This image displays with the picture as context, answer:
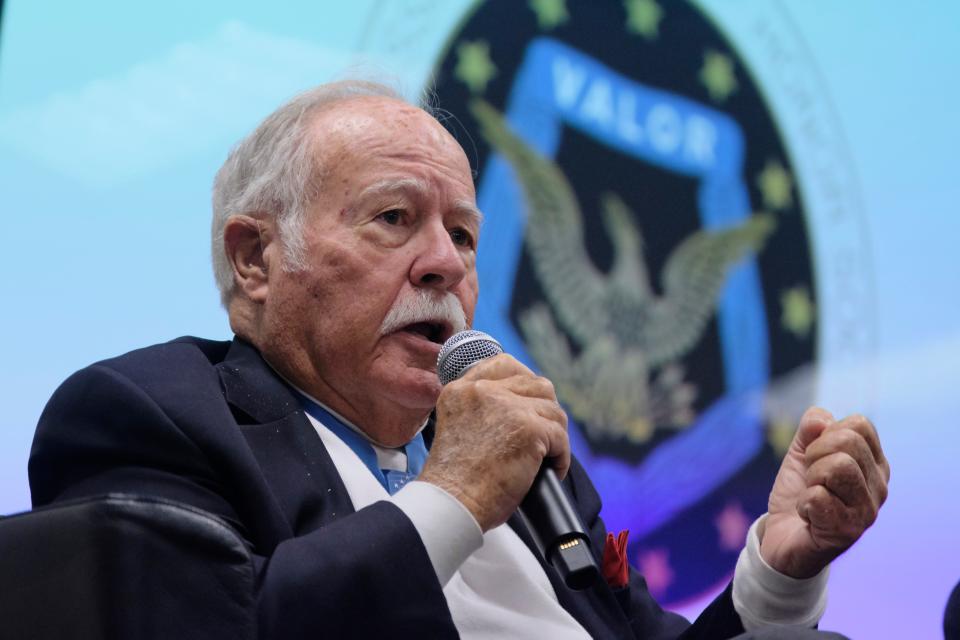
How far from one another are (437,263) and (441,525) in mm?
639

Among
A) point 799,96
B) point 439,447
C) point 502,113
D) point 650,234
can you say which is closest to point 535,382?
point 439,447

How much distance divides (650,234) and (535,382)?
1856mm

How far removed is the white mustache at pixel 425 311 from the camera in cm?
205

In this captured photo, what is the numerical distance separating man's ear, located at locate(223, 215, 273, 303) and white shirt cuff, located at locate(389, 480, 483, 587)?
0.68m

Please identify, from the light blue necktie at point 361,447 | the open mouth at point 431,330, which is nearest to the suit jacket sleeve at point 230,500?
the light blue necktie at point 361,447

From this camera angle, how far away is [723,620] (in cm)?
208

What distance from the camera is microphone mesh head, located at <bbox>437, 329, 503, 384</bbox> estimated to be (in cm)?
182

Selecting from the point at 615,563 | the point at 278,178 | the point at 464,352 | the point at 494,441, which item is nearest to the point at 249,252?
the point at 278,178

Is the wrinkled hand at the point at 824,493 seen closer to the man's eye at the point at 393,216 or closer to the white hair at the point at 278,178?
the man's eye at the point at 393,216

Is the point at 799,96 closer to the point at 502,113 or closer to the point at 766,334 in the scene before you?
the point at 766,334

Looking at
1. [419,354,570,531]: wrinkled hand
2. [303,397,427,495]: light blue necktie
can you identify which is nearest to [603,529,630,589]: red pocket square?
[303,397,427,495]: light blue necktie

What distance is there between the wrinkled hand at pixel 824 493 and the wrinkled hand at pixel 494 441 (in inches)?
16.5

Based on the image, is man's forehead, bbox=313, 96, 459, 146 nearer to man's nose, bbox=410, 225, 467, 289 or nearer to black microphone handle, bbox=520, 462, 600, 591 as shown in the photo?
man's nose, bbox=410, 225, 467, 289

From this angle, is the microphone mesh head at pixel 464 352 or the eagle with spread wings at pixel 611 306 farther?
the eagle with spread wings at pixel 611 306
